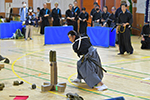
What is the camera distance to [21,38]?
52.2 ft

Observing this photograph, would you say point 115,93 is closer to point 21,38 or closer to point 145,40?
point 145,40

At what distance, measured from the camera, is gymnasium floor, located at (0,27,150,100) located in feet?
19.3

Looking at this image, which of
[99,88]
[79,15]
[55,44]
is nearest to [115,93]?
[99,88]

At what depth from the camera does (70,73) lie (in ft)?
25.4

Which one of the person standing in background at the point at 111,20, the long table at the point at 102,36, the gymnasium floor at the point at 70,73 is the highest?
the person standing in background at the point at 111,20

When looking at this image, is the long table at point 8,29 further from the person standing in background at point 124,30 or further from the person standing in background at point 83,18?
the person standing in background at point 124,30

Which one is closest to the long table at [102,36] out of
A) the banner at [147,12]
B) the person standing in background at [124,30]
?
the person standing in background at [124,30]

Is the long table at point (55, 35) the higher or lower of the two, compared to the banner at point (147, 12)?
lower

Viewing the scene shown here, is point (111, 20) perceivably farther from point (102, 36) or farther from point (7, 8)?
point (7, 8)

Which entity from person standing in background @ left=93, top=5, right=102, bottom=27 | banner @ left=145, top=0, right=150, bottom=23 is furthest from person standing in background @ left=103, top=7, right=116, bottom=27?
banner @ left=145, top=0, right=150, bottom=23

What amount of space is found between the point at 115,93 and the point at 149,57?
4.87 meters

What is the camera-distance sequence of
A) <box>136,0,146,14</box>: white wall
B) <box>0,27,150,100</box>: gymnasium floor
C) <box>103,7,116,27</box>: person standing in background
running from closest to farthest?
<box>0,27,150,100</box>: gymnasium floor < <box>103,7,116,27</box>: person standing in background < <box>136,0,146,14</box>: white wall

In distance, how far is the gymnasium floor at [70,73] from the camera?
5.90 metres

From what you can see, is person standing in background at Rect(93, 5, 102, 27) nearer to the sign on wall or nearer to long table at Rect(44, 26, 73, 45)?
long table at Rect(44, 26, 73, 45)
